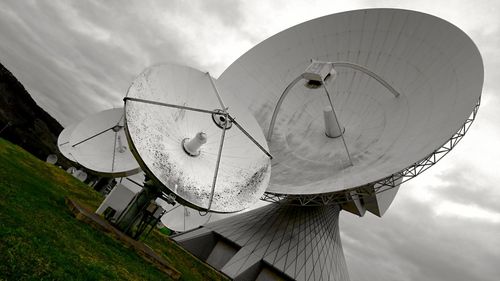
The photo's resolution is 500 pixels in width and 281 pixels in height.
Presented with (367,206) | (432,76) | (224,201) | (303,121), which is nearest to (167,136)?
(224,201)

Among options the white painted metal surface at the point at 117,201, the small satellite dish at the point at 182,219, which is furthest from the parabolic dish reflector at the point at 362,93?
the small satellite dish at the point at 182,219

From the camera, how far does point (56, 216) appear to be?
45.3 feet

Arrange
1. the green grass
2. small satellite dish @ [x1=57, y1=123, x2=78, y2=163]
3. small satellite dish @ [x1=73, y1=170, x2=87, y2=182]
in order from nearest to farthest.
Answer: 1. the green grass
2. small satellite dish @ [x1=57, y1=123, x2=78, y2=163]
3. small satellite dish @ [x1=73, y1=170, x2=87, y2=182]

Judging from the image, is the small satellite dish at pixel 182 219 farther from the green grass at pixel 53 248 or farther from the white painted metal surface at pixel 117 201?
the green grass at pixel 53 248

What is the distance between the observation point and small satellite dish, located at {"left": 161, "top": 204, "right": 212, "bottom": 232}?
36531 millimetres

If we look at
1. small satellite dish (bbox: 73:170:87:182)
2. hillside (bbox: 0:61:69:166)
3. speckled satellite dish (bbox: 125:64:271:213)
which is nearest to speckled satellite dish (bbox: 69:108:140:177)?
speckled satellite dish (bbox: 125:64:271:213)

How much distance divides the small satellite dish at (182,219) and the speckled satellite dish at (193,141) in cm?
2030

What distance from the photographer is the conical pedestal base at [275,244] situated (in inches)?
1046

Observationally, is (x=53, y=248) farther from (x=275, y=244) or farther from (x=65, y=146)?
(x=65, y=146)

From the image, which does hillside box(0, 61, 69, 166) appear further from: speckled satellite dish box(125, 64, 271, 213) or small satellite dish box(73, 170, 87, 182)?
speckled satellite dish box(125, 64, 271, 213)

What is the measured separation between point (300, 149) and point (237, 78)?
7759mm

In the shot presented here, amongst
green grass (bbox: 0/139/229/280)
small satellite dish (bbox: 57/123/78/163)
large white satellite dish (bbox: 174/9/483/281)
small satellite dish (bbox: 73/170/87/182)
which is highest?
large white satellite dish (bbox: 174/9/483/281)

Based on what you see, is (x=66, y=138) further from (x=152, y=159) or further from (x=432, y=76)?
(x=432, y=76)

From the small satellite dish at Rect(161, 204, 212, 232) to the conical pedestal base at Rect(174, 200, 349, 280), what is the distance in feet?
11.6
